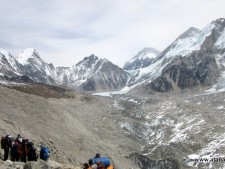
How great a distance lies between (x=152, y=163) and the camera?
2776 inches

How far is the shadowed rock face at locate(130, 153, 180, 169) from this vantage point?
69562 mm

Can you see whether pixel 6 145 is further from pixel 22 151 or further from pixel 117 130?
pixel 117 130

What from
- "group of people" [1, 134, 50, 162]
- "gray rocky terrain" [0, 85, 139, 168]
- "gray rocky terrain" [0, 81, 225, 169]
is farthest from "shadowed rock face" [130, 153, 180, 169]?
"group of people" [1, 134, 50, 162]

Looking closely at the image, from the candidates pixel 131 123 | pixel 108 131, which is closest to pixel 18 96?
pixel 108 131

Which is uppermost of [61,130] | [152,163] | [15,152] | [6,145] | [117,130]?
[6,145]

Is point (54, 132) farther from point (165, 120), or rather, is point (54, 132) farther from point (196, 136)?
point (165, 120)

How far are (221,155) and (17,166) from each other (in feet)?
194

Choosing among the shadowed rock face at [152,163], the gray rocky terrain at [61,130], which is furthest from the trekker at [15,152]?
the shadowed rock face at [152,163]

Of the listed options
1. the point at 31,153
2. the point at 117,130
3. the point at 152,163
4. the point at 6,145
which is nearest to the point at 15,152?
the point at 6,145

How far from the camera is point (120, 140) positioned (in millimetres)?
81500

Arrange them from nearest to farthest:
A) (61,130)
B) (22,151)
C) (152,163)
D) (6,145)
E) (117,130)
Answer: (22,151)
(6,145)
(61,130)
(152,163)
(117,130)

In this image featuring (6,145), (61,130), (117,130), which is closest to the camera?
(6,145)

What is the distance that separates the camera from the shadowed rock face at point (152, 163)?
228 ft

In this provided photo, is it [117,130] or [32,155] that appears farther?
[117,130]
